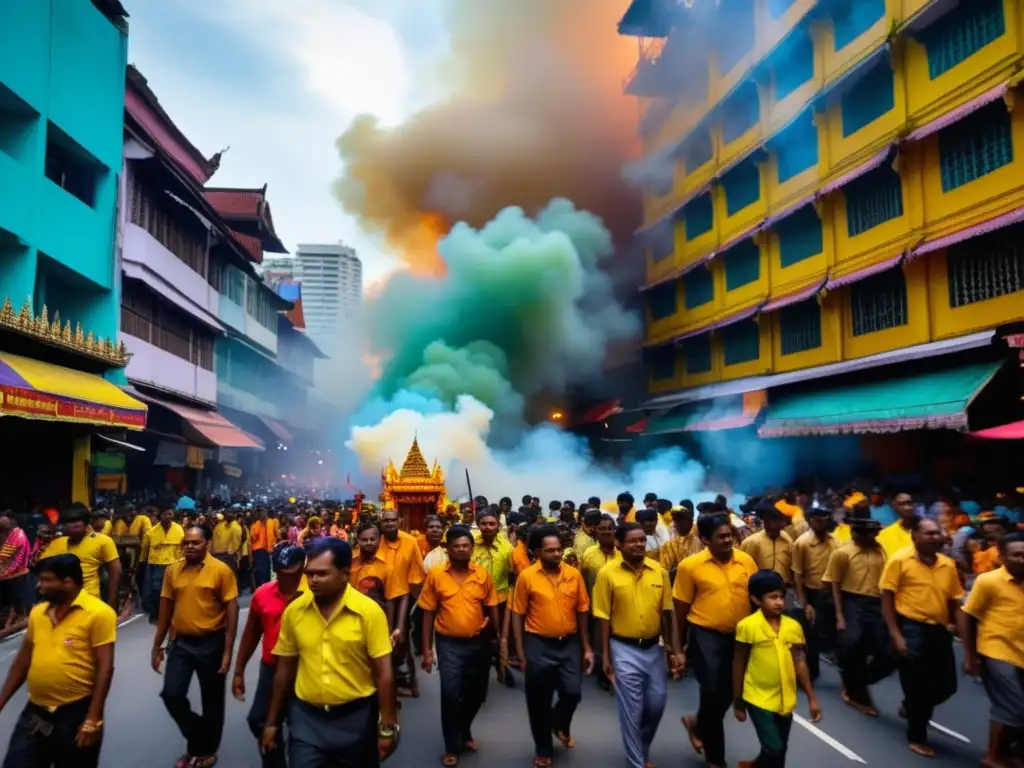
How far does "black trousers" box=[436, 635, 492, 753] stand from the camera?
5.22 metres

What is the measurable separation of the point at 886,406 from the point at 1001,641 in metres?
10.7

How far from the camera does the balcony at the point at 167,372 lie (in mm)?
18062

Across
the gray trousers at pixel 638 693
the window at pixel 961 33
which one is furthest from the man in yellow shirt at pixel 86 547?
the window at pixel 961 33

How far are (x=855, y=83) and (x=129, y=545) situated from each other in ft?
56.1

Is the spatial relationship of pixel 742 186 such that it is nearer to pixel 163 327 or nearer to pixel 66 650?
pixel 163 327

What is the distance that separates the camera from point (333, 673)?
3422 millimetres

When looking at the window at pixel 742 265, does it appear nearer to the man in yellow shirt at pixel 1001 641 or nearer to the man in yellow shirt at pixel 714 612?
the man in yellow shirt at pixel 1001 641

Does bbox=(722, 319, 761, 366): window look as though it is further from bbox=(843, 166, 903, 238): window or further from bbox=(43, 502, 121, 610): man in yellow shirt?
bbox=(43, 502, 121, 610): man in yellow shirt

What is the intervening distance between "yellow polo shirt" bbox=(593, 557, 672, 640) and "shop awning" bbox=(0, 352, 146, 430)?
838cm

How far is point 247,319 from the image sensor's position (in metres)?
28.3

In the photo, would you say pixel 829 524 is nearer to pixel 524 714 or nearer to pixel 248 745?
pixel 524 714

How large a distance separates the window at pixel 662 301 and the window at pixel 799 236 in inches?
287

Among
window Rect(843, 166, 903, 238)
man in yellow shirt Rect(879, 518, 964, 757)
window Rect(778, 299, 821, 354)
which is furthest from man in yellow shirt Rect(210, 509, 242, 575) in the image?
window Rect(778, 299, 821, 354)

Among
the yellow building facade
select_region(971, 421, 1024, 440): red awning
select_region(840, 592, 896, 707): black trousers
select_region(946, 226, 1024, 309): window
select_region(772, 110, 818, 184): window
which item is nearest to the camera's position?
select_region(840, 592, 896, 707): black trousers
